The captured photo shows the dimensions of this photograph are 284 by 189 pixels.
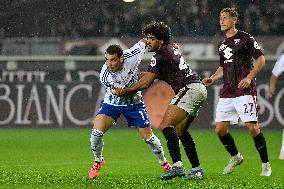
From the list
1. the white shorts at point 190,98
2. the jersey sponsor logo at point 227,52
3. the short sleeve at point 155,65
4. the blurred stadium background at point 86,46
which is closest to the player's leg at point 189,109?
the white shorts at point 190,98

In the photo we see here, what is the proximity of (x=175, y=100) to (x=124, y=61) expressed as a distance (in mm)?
776

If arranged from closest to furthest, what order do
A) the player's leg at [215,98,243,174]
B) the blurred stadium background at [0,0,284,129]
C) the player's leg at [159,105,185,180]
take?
the player's leg at [159,105,185,180], the player's leg at [215,98,243,174], the blurred stadium background at [0,0,284,129]

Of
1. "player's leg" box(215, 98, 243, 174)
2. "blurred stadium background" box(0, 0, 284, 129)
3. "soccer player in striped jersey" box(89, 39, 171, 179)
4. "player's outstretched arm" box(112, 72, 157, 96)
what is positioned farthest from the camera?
"blurred stadium background" box(0, 0, 284, 129)

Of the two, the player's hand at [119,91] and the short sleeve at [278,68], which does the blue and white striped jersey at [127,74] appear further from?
the short sleeve at [278,68]

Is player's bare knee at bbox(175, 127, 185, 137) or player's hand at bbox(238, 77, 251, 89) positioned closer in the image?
player's bare knee at bbox(175, 127, 185, 137)

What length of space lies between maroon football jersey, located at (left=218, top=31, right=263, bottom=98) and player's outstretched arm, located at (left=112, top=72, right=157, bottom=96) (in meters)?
1.46

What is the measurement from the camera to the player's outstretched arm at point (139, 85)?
8.71m

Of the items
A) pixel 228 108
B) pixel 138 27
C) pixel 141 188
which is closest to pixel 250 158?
pixel 228 108

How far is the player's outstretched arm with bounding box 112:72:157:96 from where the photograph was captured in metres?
8.71

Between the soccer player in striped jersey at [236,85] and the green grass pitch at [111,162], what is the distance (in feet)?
1.33

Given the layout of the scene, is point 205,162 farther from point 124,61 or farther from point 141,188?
point 141,188

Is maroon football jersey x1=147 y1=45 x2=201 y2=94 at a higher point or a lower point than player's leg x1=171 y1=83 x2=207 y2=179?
higher

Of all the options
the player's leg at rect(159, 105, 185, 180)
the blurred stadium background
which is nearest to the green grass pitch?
the player's leg at rect(159, 105, 185, 180)

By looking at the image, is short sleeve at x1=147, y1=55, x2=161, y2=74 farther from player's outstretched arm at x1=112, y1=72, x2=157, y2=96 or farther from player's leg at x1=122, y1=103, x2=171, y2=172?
player's leg at x1=122, y1=103, x2=171, y2=172
